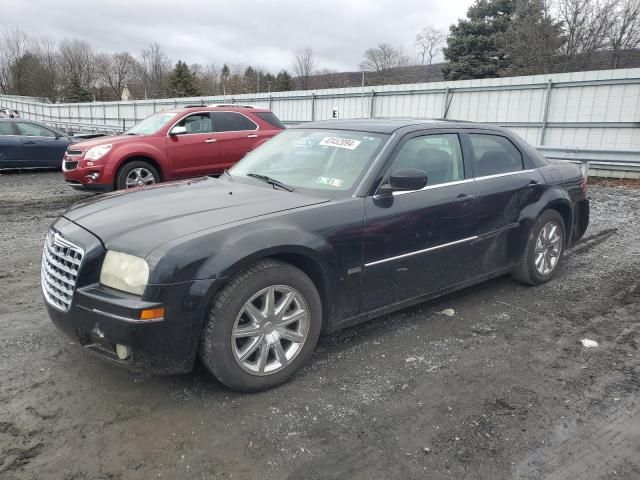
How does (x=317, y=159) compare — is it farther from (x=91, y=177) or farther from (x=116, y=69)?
(x=116, y=69)

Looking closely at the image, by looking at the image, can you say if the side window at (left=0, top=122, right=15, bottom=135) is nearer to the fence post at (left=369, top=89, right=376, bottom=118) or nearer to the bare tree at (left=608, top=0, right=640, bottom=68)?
the fence post at (left=369, top=89, right=376, bottom=118)

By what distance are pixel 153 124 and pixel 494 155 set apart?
23.2ft

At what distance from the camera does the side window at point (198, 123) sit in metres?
9.42

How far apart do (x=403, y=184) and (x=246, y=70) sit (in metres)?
84.4

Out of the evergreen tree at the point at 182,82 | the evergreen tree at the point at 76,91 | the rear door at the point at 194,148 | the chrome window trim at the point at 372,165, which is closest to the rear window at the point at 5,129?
the rear door at the point at 194,148

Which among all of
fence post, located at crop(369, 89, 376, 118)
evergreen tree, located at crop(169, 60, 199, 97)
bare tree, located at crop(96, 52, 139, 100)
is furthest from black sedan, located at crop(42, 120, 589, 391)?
bare tree, located at crop(96, 52, 139, 100)

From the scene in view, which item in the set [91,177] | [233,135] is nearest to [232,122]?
[233,135]

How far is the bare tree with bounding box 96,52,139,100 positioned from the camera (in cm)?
7650

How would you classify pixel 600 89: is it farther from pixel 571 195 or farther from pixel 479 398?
pixel 479 398

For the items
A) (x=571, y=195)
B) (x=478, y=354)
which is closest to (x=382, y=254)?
(x=478, y=354)

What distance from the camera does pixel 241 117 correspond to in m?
9.96

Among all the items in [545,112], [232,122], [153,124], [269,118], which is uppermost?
[545,112]

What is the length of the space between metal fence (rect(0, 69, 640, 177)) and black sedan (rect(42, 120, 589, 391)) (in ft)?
18.6

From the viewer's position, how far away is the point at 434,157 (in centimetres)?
406
